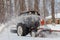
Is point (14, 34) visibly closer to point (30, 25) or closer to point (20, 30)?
point (20, 30)

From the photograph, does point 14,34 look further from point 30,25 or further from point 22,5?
point 22,5

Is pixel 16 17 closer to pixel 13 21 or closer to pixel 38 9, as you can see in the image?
pixel 13 21

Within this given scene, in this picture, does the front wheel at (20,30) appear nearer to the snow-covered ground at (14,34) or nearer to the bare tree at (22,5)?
the snow-covered ground at (14,34)

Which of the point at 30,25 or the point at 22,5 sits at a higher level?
the point at 22,5

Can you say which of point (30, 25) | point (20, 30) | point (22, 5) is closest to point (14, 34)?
point (20, 30)

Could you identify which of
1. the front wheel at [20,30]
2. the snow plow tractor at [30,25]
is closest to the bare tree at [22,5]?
the snow plow tractor at [30,25]

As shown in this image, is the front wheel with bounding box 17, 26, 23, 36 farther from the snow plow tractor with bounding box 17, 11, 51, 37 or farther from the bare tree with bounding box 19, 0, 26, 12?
the bare tree with bounding box 19, 0, 26, 12

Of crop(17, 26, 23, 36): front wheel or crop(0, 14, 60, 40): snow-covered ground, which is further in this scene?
crop(17, 26, 23, 36): front wheel

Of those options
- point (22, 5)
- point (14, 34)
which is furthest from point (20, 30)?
point (22, 5)

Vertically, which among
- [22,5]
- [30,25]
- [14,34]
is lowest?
[14,34]

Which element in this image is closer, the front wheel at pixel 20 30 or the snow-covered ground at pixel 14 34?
the snow-covered ground at pixel 14 34

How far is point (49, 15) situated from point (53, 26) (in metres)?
0.14

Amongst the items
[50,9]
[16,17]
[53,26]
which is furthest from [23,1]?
[53,26]

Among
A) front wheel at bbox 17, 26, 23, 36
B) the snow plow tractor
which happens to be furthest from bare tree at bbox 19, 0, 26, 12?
front wheel at bbox 17, 26, 23, 36
